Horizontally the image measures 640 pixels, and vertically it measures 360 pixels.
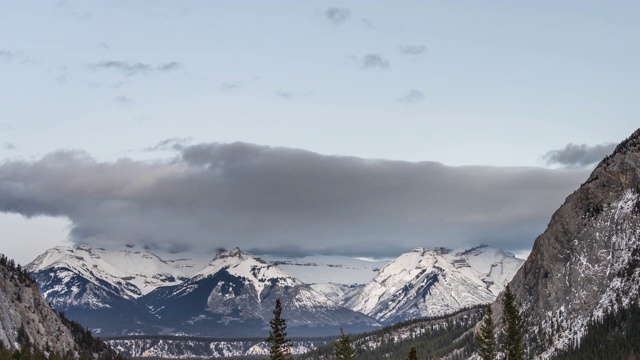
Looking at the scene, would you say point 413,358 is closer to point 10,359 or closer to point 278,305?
point 278,305

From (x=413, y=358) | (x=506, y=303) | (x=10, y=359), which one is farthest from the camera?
(x=10, y=359)

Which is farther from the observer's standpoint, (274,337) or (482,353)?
(482,353)

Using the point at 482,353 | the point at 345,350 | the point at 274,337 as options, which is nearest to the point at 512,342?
the point at 482,353

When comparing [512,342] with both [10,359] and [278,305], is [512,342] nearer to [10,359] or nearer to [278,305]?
[278,305]

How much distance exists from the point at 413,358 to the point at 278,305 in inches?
665

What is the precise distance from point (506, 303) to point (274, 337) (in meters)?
44.6

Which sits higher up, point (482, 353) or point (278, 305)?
point (278, 305)

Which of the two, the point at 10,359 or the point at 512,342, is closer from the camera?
the point at 512,342

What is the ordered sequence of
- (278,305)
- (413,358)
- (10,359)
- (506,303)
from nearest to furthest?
(278,305)
(413,358)
(506,303)
(10,359)

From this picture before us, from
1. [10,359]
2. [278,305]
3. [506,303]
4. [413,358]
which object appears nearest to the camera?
[278,305]

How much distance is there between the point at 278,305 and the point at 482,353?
152 feet

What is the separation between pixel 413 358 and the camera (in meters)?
93.1

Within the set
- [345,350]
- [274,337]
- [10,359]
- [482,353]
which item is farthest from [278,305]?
[10,359]

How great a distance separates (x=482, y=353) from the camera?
122 metres
